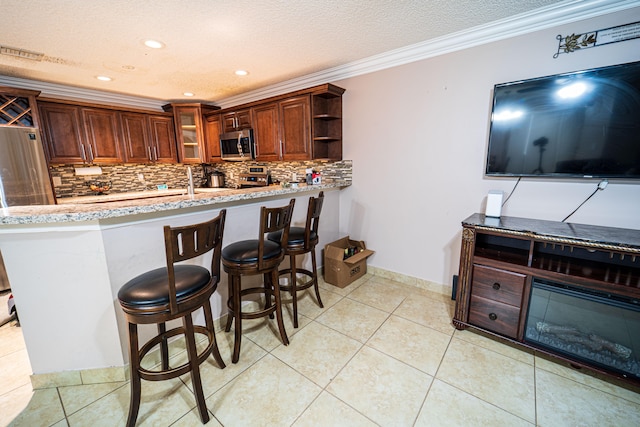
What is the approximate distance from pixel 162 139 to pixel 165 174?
0.68 meters

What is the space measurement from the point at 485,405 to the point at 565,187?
1.69m

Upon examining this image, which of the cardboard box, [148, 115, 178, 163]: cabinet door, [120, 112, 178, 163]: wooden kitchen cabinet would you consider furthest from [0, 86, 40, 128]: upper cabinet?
the cardboard box

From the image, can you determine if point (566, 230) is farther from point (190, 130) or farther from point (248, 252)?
point (190, 130)

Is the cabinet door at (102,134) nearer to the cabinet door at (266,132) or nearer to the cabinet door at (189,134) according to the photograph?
the cabinet door at (189,134)

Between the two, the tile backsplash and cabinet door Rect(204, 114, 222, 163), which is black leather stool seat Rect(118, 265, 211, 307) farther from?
cabinet door Rect(204, 114, 222, 163)

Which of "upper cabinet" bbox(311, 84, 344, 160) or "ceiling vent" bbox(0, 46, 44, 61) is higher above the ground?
"ceiling vent" bbox(0, 46, 44, 61)

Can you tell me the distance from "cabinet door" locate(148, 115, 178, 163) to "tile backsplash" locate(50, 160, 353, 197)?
1.12 feet

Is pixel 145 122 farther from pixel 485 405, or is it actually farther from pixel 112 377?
pixel 485 405

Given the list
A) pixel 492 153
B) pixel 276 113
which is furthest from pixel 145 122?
pixel 492 153

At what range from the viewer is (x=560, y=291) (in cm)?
165

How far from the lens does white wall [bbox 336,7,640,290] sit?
1.85 meters

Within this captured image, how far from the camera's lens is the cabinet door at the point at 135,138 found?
12.8ft

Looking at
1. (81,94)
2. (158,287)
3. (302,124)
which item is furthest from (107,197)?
(158,287)

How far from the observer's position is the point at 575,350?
1.64 m
